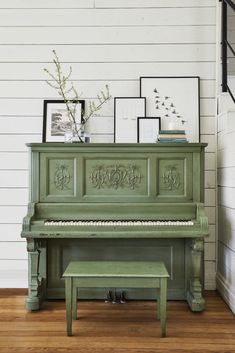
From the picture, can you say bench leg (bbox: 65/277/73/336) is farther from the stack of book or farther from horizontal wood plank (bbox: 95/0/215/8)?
horizontal wood plank (bbox: 95/0/215/8)

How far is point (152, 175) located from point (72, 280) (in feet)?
3.69

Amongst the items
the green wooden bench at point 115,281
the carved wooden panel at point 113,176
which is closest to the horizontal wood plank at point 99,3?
the carved wooden panel at point 113,176

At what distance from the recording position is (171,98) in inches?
142

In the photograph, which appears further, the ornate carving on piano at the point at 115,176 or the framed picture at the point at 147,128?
the framed picture at the point at 147,128

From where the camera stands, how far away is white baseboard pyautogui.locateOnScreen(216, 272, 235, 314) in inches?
119

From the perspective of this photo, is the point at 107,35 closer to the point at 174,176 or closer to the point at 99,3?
the point at 99,3

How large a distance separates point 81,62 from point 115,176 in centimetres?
125

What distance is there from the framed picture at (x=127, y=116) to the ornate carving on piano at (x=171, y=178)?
1.84 ft

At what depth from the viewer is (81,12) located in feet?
11.9

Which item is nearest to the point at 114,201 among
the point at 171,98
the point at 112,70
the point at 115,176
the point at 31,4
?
the point at 115,176

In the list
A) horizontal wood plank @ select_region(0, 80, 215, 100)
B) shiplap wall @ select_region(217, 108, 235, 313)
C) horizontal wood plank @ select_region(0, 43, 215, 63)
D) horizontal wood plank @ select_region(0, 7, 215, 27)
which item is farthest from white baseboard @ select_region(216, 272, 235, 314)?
horizontal wood plank @ select_region(0, 7, 215, 27)

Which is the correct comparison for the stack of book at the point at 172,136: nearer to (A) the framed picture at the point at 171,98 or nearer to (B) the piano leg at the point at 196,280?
(A) the framed picture at the point at 171,98

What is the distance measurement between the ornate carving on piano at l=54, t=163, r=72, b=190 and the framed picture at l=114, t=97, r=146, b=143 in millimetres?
657

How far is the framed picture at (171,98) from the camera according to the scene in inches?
142
